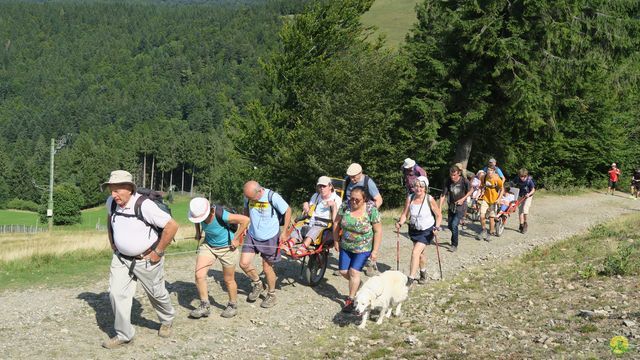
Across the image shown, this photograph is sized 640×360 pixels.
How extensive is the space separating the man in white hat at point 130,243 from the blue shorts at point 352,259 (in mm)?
2573

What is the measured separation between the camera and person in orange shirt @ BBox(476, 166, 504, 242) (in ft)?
47.9

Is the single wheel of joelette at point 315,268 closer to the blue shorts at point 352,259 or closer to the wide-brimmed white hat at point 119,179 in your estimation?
the blue shorts at point 352,259

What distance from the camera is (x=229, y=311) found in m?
8.37

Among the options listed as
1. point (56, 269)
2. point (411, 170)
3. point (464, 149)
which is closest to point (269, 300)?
point (411, 170)

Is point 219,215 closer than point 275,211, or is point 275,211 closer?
point 219,215

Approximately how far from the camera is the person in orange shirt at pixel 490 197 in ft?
47.9

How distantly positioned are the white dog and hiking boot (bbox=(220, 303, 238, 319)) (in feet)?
5.93

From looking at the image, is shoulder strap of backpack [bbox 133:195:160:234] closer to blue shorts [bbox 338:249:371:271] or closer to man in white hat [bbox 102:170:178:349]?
man in white hat [bbox 102:170:178:349]

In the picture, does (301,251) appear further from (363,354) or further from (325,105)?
(325,105)

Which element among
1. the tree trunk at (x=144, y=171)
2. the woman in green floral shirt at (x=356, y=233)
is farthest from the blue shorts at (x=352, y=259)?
the tree trunk at (x=144, y=171)

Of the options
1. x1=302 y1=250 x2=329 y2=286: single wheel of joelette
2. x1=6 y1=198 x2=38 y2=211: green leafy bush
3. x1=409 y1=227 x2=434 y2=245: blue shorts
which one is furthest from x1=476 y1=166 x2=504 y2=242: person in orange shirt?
x1=6 y1=198 x2=38 y2=211: green leafy bush

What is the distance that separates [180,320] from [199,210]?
168 centimetres

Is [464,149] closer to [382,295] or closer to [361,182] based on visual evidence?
[361,182]

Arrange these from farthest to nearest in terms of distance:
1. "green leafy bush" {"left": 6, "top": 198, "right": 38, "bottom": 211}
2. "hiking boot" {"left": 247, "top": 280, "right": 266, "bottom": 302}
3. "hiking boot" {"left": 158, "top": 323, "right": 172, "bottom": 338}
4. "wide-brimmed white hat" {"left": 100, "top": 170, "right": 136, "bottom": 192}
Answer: "green leafy bush" {"left": 6, "top": 198, "right": 38, "bottom": 211} → "hiking boot" {"left": 247, "top": 280, "right": 266, "bottom": 302} → "hiking boot" {"left": 158, "top": 323, "right": 172, "bottom": 338} → "wide-brimmed white hat" {"left": 100, "top": 170, "right": 136, "bottom": 192}
